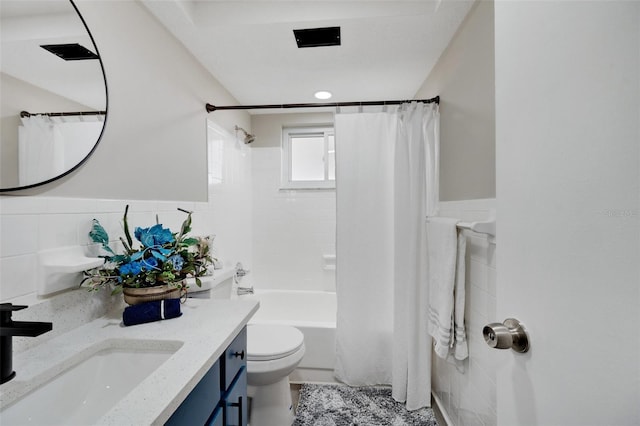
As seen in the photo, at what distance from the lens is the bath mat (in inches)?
70.9

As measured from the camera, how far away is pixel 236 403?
3.59 feet

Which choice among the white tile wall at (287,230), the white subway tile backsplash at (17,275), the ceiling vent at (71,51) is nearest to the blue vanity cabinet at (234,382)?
the white subway tile backsplash at (17,275)

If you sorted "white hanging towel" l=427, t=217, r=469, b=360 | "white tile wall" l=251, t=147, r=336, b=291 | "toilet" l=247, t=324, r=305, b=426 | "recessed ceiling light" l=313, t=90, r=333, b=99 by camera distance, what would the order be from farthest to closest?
"white tile wall" l=251, t=147, r=336, b=291 < "recessed ceiling light" l=313, t=90, r=333, b=99 < "toilet" l=247, t=324, r=305, b=426 < "white hanging towel" l=427, t=217, r=469, b=360

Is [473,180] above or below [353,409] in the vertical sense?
above

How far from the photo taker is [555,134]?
52 centimetres

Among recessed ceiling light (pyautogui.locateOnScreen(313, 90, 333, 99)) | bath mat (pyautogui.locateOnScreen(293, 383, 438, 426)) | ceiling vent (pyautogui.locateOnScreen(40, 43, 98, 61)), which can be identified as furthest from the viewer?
recessed ceiling light (pyautogui.locateOnScreen(313, 90, 333, 99))

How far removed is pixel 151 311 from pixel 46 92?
80 cm

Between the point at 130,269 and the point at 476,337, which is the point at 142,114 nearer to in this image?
the point at 130,269

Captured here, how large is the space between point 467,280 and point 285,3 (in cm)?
175

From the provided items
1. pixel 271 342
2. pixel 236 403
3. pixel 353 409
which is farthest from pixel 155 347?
pixel 353 409

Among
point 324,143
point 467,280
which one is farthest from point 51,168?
point 324,143

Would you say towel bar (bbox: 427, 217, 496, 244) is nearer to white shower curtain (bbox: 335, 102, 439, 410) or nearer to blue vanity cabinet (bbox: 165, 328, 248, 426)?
white shower curtain (bbox: 335, 102, 439, 410)

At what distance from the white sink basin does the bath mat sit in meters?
1.29

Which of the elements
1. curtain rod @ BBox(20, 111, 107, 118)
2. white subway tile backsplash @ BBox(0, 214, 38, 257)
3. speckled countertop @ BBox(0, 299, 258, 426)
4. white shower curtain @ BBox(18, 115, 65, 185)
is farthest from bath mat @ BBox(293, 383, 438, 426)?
curtain rod @ BBox(20, 111, 107, 118)
